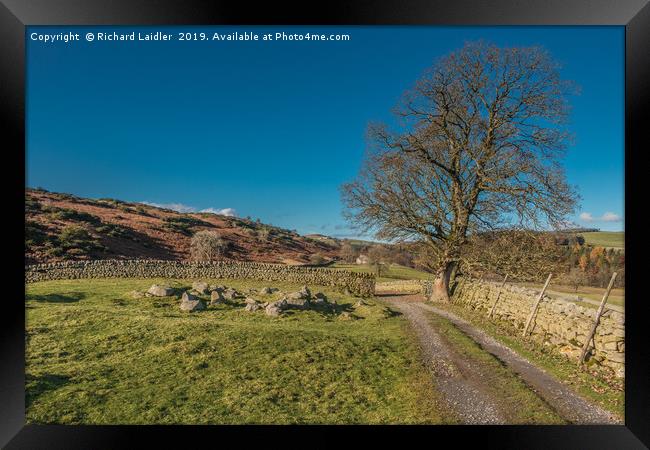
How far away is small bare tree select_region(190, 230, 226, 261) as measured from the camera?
23.9 ft

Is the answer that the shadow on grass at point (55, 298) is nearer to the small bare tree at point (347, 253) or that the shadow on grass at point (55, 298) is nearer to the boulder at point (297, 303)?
the boulder at point (297, 303)

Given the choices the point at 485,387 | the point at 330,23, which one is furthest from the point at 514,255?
the point at 330,23

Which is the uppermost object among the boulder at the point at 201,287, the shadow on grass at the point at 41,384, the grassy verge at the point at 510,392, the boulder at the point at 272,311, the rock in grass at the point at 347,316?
the boulder at the point at 201,287

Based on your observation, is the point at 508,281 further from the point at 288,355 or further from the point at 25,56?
the point at 25,56

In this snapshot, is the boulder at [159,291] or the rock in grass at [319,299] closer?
the boulder at [159,291]

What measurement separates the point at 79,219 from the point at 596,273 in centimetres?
1169

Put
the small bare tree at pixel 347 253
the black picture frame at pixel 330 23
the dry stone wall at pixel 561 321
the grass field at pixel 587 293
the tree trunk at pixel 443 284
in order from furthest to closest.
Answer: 1. the tree trunk at pixel 443 284
2. the small bare tree at pixel 347 253
3. the dry stone wall at pixel 561 321
4. the grass field at pixel 587 293
5. the black picture frame at pixel 330 23

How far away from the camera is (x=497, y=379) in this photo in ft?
14.1

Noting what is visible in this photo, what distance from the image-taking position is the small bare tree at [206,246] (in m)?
7.27

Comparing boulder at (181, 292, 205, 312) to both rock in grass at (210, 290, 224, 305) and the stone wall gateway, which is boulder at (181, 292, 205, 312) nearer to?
rock in grass at (210, 290, 224, 305)

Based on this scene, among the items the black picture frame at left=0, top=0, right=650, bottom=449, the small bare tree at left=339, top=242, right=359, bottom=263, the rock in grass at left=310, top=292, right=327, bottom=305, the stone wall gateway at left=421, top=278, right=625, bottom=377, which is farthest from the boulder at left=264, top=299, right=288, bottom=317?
the stone wall gateway at left=421, top=278, right=625, bottom=377

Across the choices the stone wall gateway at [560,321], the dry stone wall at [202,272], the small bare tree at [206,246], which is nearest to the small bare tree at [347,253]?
the dry stone wall at [202,272]

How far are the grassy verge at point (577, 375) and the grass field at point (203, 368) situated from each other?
2280 mm

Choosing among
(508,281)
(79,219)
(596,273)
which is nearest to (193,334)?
(79,219)
